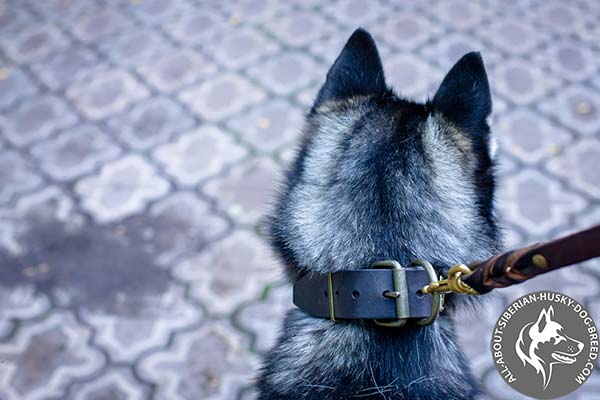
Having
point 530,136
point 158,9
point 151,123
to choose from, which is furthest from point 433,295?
point 158,9

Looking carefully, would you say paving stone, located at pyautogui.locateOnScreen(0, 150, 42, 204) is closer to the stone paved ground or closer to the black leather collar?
the stone paved ground

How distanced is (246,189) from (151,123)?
98 cm

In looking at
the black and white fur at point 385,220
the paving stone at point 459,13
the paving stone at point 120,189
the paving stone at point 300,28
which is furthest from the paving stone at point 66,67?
the black and white fur at point 385,220

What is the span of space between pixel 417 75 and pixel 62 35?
3.03 meters

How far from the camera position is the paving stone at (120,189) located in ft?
11.9

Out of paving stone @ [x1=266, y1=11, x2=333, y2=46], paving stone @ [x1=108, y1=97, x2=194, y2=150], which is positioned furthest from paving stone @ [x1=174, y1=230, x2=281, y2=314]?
paving stone @ [x1=266, y1=11, x2=333, y2=46]

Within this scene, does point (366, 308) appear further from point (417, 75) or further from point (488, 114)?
point (417, 75)

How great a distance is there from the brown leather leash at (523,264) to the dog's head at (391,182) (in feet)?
0.81

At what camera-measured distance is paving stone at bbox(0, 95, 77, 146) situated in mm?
4113

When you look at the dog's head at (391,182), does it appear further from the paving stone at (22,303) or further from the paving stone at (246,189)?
the paving stone at (22,303)

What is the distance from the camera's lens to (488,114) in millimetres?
1921

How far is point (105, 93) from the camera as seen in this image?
4398 mm

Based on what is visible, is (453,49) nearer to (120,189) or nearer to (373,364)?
(120,189)

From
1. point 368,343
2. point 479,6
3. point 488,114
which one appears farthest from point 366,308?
point 479,6
